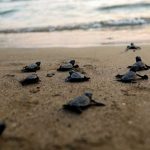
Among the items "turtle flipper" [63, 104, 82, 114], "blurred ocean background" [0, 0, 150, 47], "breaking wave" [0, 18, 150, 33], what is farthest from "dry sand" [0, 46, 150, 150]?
"breaking wave" [0, 18, 150, 33]

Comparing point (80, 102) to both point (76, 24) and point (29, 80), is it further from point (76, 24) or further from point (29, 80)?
point (76, 24)

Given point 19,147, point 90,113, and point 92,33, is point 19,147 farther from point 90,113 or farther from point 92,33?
point 92,33

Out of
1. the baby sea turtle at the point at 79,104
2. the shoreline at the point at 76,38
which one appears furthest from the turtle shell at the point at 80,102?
the shoreline at the point at 76,38

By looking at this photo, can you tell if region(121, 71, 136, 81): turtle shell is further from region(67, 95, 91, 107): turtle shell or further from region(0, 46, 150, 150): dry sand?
region(67, 95, 91, 107): turtle shell

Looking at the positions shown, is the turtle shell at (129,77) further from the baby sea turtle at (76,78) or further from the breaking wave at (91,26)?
the breaking wave at (91,26)

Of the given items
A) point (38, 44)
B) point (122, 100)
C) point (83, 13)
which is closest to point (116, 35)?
point (38, 44)
